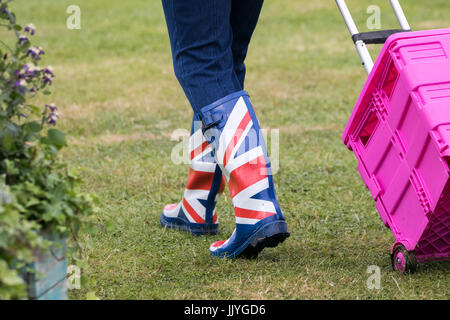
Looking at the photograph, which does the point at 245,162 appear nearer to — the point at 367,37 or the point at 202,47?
the point at 202,47

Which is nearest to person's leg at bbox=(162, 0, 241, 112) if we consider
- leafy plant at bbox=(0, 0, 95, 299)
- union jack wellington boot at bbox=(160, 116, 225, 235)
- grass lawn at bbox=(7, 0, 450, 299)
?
union jack wellington boot at bbox=(160, 116, 225, 235)

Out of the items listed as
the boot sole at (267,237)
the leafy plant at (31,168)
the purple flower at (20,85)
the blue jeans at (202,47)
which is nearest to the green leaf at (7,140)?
the leafy plant at (31,168)

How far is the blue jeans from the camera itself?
232 centimetres

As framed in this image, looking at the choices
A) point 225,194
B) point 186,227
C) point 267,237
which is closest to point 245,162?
point 267,237

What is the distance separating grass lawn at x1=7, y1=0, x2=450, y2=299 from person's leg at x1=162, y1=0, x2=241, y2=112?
49cm

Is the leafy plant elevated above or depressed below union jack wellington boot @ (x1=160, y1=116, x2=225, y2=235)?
above

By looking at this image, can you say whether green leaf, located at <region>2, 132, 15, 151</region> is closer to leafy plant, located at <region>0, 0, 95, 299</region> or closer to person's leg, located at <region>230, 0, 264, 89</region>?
leafy plant, located at <region>0, 0, 95, 299</region>

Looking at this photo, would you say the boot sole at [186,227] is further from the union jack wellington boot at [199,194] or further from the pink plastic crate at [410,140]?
the pink plastic crate at [410,140]

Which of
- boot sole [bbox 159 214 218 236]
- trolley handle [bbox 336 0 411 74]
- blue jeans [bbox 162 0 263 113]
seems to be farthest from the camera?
boot sole [bbox 159 214 218 236]

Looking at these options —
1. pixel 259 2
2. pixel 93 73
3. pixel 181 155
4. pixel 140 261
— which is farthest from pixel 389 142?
pixel 93 73

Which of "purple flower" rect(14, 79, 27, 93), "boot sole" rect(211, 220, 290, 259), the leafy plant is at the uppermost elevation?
"purple flower" rect(14, 79, 27, 93)

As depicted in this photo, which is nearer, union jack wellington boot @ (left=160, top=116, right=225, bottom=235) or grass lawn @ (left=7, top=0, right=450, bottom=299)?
grass lawn @ (left=7, top=0, right=450, bottom=299)

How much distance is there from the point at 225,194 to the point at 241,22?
1185 mm
